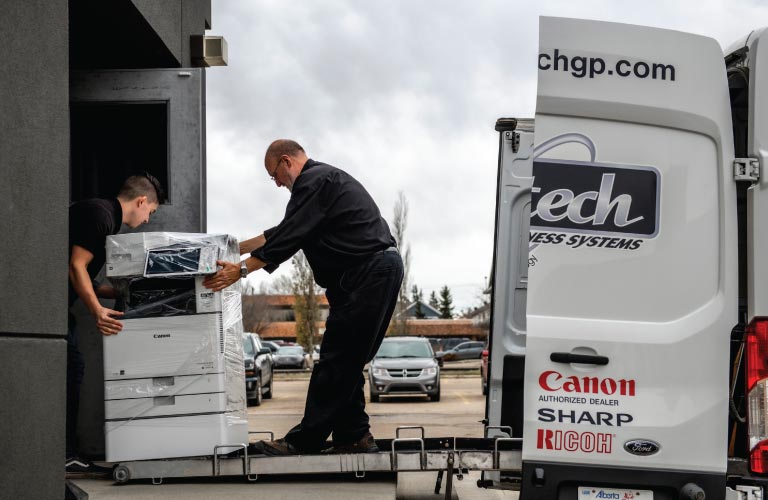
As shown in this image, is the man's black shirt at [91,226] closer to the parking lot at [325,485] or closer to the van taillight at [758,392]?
the parking lot at [325,485]

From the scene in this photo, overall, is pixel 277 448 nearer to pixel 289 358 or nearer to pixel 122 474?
pixel 122 474

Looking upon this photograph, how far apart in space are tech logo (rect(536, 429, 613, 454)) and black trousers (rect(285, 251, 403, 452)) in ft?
4.71

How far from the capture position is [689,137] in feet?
13.4

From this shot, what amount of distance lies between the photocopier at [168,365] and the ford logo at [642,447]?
85.1 inches

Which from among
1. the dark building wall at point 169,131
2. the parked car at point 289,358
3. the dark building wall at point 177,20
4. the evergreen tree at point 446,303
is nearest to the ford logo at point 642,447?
the dark building wall at point 169,131

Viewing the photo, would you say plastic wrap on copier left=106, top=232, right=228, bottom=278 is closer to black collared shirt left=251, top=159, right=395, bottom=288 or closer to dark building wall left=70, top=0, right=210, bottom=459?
black collared shirt left=251, top=159, right=395, bottom=288

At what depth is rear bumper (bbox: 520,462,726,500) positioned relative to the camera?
4000 millimetres

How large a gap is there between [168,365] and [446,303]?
362 ft

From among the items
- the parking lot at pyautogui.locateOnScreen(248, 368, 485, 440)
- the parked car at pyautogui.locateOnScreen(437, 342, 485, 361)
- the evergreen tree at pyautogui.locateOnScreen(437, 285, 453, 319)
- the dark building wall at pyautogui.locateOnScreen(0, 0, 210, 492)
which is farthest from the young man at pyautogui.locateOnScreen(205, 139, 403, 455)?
the evergreen tree at pyautogui.locateOnScreen(437, 285, 453, 319)

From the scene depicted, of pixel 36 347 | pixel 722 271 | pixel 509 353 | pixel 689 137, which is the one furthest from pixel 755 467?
pixel 36 347

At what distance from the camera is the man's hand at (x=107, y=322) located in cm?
500

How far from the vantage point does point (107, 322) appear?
16.5 ft

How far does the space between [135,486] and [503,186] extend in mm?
2966

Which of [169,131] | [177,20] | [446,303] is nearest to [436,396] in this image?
[177,20]
